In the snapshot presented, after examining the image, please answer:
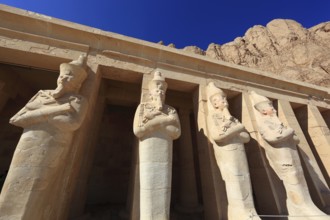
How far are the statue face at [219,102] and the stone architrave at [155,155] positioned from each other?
43.5 inches

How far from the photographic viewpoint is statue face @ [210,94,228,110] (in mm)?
3520

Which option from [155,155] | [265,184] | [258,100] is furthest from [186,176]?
[258,100]

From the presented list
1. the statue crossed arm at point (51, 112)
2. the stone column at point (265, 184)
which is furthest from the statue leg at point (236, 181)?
the statue crossed arm at point (51, 112)

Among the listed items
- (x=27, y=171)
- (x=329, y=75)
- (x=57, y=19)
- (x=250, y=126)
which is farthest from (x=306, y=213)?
(x=329, y=75)

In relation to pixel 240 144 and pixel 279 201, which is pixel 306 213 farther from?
pixel 240 144

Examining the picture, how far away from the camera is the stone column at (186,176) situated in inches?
176

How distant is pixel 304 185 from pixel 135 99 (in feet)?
14.8

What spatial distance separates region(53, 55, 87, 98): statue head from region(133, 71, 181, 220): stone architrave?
123 centimetres

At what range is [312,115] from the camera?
211 inches

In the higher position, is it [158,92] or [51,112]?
[158,92]

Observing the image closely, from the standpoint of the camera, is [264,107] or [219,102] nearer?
[219,102]

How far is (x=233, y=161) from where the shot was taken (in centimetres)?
302

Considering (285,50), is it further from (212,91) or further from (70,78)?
(70,78)

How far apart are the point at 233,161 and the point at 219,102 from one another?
3.90 feet
